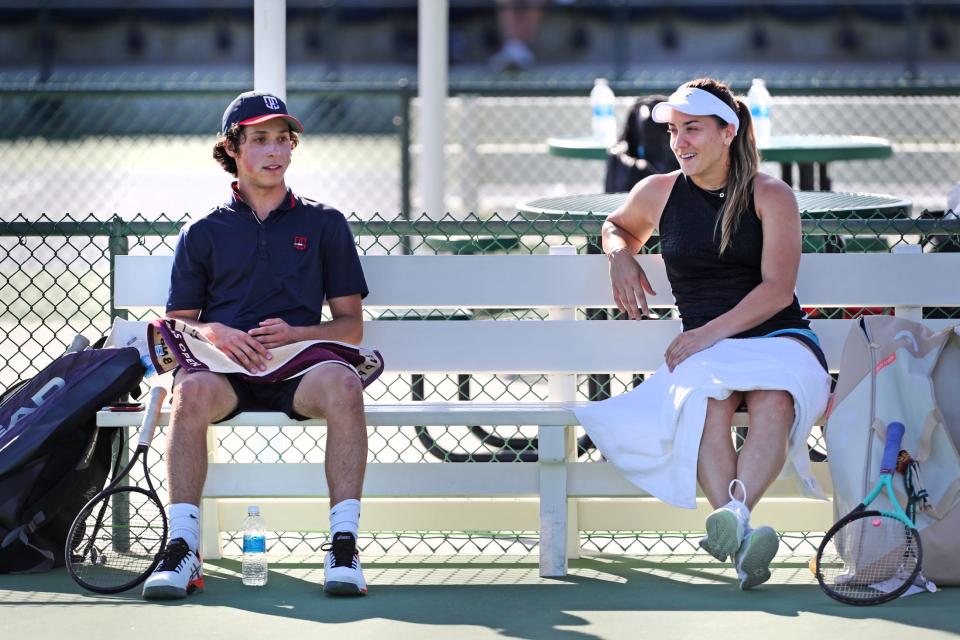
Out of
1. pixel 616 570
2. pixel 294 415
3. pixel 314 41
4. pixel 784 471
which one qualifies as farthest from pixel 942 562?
pixel 314 41

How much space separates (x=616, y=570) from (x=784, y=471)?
63 cm

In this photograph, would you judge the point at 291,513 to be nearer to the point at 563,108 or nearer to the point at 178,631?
the point at 178,631

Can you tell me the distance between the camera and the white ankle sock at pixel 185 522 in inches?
176

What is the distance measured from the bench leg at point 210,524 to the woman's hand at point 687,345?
140 cm

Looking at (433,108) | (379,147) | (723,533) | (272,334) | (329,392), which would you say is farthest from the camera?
(379,147)

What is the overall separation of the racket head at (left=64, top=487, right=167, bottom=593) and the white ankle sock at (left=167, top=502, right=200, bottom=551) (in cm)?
3

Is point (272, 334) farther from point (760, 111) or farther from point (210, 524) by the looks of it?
point (760, 111)

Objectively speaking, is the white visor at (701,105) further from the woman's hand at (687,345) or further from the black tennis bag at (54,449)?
the black tennis bag at (54,449)

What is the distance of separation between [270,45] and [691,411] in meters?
2.23

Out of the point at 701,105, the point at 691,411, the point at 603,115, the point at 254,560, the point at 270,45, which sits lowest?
the point at 254,560

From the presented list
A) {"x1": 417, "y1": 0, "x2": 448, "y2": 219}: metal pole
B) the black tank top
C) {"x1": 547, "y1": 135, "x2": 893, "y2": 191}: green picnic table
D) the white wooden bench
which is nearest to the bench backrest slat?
the white wooden bench

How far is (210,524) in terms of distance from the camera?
5090 millimetres

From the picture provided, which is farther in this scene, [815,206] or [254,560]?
[815,206]

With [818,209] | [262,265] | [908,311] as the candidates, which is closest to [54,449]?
[262,265]
